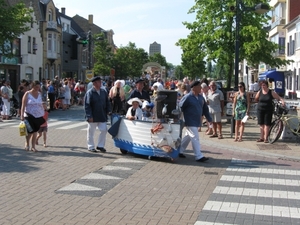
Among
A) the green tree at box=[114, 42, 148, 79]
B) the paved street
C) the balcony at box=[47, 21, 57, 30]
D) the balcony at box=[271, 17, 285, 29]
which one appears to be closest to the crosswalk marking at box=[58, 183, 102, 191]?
the paved street

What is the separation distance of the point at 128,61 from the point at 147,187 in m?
55.1

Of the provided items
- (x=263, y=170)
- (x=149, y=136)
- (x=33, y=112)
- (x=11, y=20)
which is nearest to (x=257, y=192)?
(x=263, y=170)

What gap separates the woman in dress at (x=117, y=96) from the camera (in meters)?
15.1

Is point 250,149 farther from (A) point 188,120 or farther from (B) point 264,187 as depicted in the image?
(B) point 264,187

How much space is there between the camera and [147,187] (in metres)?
7.97

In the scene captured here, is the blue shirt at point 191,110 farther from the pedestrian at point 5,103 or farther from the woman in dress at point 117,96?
the pedestrian at point 5,103

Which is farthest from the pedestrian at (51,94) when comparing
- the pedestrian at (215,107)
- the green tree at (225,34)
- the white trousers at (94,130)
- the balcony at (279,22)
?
the balcony at (279,22)

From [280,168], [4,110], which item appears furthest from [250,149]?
[4,110]

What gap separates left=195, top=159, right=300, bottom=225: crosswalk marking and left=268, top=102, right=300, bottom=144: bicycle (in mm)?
3146

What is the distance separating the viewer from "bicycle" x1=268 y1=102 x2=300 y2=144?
13.1 meters

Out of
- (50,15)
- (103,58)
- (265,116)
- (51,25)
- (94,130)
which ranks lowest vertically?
(94,130)

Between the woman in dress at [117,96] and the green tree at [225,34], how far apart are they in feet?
31.3

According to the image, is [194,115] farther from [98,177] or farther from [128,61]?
[128,61]

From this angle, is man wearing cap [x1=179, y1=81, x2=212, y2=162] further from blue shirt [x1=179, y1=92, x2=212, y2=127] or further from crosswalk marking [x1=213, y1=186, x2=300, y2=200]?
crosswalk marking [x1=213, y1=186, x2=300, y2=200]
